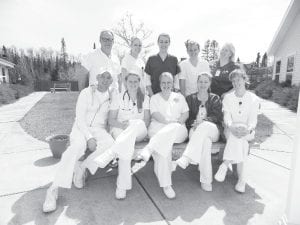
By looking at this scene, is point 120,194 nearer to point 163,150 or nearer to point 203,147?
→ point 163,150

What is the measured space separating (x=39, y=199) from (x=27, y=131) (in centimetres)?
367

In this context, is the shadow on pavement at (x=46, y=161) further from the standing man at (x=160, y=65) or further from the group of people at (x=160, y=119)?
the standing man at (x=160, y=65)

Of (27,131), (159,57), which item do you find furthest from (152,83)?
(27,131)

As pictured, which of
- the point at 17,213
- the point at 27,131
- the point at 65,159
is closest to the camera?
the point at 17,213

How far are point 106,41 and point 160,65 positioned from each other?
93 centimetres

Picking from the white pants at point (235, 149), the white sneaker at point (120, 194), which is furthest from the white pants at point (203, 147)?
the white sneaker at point (120, 194)

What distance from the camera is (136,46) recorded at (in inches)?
155

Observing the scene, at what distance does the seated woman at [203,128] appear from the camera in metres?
2.86

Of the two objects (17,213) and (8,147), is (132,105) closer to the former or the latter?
(17,213)

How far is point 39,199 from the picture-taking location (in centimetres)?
273

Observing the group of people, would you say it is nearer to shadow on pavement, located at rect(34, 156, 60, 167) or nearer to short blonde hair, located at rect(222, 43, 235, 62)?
short blonde hair, located at rect(222, 43, 235, 62)

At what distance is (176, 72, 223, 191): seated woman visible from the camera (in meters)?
2.86

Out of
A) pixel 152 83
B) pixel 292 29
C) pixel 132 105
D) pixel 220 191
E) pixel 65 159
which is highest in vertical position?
pixel 292 29

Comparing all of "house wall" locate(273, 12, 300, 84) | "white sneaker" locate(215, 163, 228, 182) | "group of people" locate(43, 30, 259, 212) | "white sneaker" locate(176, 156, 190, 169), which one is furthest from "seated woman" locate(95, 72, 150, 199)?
"house wall" locate(273, 12, 300, 84)
